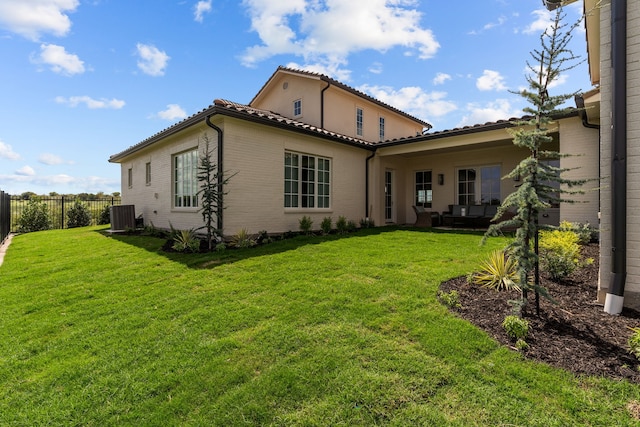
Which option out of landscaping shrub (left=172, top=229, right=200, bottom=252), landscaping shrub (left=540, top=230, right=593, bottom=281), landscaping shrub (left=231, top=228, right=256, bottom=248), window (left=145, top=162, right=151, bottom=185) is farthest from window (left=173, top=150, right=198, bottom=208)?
landscaping shrub (left=540, top=230, right=593, bottom=281)

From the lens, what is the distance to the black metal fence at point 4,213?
10.9 meters

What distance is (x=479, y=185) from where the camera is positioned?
40.5ft

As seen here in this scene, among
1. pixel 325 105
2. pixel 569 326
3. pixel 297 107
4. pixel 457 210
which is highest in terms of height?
pixel 297 107

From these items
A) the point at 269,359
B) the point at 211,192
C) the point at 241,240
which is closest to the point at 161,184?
the point at 211,192

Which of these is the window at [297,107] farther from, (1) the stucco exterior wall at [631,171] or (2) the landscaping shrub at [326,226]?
(1) the stucco exterior wall at [631,171]

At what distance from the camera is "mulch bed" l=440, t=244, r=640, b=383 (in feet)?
8.24

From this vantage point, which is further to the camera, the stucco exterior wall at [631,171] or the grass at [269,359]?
the stucco exterior wall at [631,171]

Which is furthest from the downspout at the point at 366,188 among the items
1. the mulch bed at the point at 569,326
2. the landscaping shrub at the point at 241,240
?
the mulch bed at the point at 569,326

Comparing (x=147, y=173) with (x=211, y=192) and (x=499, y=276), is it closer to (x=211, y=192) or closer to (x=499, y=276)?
(x=211, y=192)

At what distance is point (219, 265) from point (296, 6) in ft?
24.4

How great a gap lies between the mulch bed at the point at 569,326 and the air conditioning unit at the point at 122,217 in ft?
37.6

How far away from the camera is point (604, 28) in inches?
146

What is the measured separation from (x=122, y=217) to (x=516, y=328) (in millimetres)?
12505

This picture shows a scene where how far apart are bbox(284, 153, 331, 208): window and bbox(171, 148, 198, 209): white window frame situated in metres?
2.74
